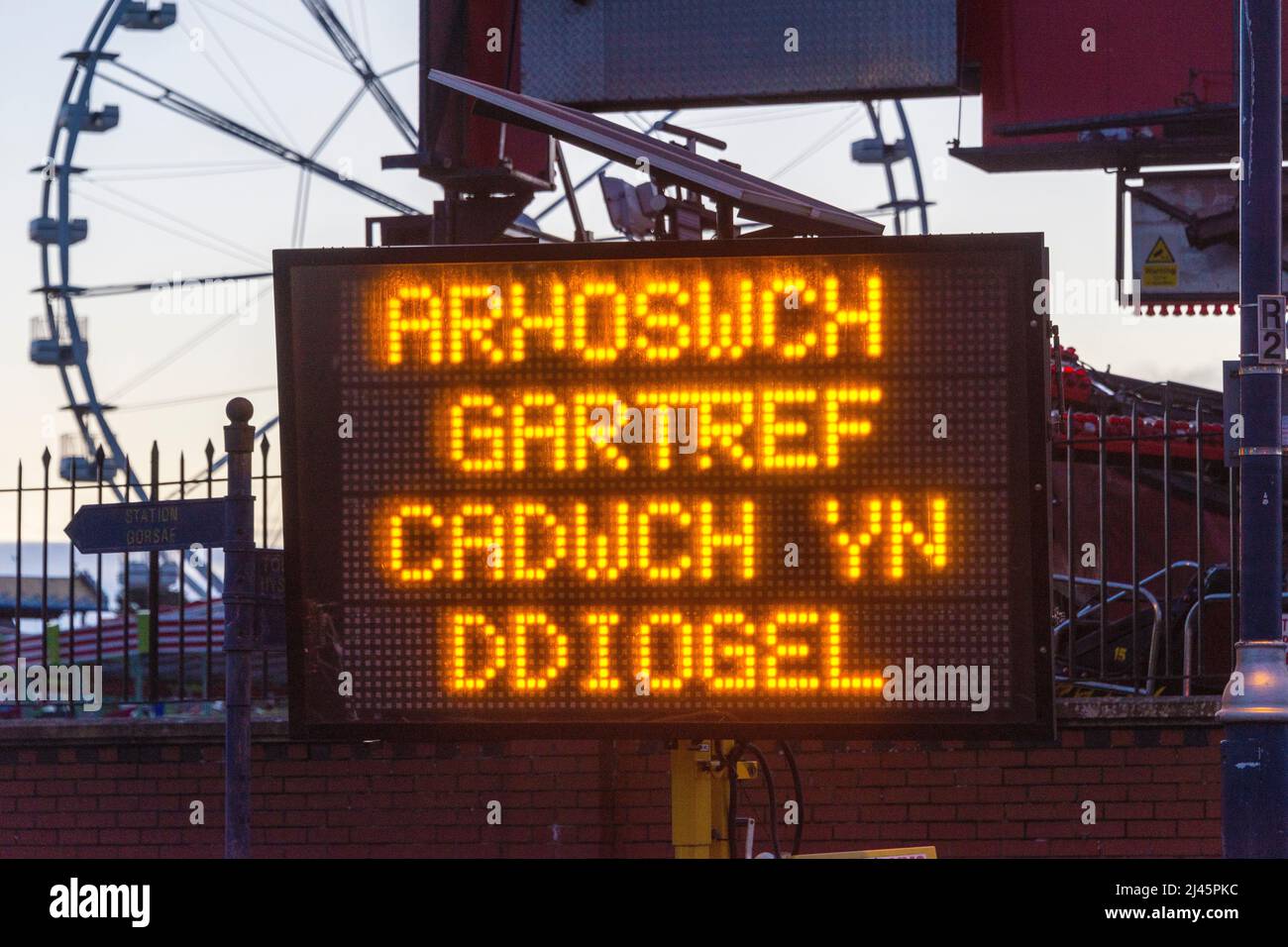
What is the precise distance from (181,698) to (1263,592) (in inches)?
229

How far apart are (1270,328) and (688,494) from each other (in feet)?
10.8

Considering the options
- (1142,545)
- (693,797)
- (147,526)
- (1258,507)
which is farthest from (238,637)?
(1142,545)

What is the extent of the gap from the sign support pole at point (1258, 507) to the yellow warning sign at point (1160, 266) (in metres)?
Result: 3.61

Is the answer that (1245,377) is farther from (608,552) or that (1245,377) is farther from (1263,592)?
(608,552)

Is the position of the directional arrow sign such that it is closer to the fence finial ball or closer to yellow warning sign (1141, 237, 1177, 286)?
the fence finial ball

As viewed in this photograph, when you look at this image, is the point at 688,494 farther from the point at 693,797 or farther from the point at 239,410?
the point at 239,410

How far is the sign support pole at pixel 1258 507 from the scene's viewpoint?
305 inches

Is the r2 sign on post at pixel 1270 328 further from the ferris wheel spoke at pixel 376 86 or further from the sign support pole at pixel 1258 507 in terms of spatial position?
the ferris wheel spoke at pixel 376 86

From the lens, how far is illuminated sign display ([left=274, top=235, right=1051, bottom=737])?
19.9ft

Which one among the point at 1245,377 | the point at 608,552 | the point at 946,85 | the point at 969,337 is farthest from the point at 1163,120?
the point at 608,552

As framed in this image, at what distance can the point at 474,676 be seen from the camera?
624cm

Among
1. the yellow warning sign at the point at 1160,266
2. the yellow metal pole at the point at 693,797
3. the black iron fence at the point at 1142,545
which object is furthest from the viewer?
the yellow warning sign at the point at 1160,266

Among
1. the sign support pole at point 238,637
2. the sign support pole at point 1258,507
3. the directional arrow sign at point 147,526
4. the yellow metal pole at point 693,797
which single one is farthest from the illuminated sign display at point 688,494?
the sign support pole at point 1258,507

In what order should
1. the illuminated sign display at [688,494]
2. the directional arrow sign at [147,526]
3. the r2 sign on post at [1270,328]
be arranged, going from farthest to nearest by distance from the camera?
the r2 sign on post at [1270,328] → the directional arrow sign at [147,526] → the illuminated sign display at [688,494]
